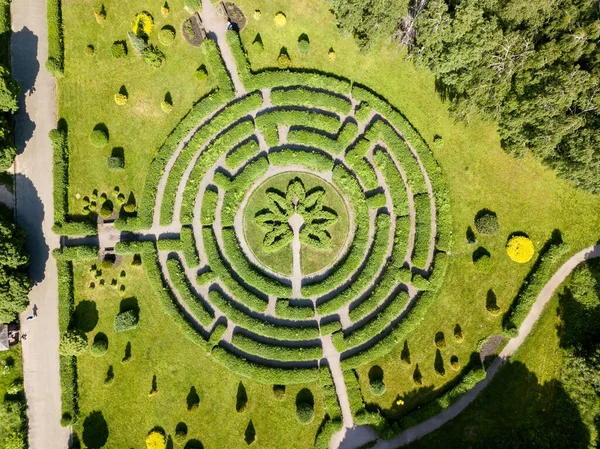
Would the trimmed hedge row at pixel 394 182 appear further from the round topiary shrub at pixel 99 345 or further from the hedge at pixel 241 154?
the round topiary shrub at pixel 99 345

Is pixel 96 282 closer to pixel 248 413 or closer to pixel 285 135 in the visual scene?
pixel 248 413

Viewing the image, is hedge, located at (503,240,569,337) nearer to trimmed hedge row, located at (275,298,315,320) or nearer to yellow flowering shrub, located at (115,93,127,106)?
trimmed hedge row, located at (275,298,315,320)

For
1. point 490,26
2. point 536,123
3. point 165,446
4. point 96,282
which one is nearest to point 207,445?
point 165,446

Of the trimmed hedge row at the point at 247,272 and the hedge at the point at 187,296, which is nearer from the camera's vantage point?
the hedge at the point at 187,296

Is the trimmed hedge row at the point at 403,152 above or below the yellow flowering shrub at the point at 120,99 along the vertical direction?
A: below

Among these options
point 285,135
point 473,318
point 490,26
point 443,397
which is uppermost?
point 490,26

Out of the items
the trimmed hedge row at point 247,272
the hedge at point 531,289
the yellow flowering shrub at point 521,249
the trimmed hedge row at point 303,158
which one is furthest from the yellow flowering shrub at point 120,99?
the hedge at point 531,289

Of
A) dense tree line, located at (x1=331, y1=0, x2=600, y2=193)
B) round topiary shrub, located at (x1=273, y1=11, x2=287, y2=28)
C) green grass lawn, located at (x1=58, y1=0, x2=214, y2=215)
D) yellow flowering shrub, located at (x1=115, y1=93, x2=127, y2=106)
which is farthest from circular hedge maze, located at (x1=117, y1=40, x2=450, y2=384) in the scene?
dense tree line, located at (x1=331, y1=0, x2=600, y2=193)
